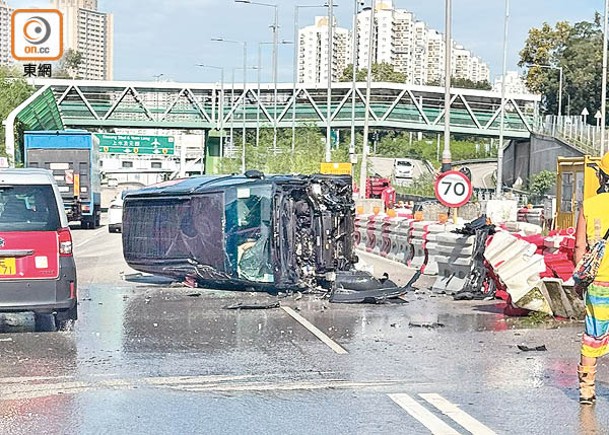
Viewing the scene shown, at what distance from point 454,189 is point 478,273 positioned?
544 centimetres

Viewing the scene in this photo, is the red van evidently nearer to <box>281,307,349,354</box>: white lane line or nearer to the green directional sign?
<box>281,307,349,354</box>: white lane line

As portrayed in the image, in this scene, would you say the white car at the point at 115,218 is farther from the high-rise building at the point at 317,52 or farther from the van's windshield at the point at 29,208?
the high-rise building at the point at 317,52

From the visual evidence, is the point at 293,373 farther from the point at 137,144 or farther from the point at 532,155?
the point at 137,144

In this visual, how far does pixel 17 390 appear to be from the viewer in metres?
8.74

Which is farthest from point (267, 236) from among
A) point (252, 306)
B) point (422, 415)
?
point (422, 415)

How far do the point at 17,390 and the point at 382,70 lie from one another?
131m

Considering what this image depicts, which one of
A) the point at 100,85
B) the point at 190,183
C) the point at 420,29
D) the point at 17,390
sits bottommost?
the point at 17,390

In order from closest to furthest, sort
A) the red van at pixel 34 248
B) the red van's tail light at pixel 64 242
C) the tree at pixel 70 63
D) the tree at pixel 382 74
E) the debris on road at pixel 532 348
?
the debris on road at pixel 532 348 < the red van at pixel 34 248 < the red van's tail light at pixel 64 242 < the tree at pixel 382 74 < the tree at pixel 70 63

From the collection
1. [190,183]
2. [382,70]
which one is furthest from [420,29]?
[190,183]

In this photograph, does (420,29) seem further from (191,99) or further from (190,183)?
(190,183)

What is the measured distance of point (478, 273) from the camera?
16156 millimetres

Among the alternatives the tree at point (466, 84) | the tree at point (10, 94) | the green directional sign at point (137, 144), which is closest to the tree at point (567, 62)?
the green directional sign at point (137, 144)

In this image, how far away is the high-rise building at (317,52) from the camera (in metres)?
164

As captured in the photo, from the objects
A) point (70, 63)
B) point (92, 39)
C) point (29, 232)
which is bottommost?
point (29, 232)
